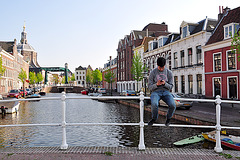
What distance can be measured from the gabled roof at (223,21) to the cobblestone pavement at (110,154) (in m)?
24.6

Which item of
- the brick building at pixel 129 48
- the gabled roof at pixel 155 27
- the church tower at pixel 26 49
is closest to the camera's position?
the brick building at pixel 129 48

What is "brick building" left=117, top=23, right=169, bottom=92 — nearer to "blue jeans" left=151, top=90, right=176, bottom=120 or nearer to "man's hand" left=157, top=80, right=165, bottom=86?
"blue jeans" left=151, top=90, right=176, bottom=120

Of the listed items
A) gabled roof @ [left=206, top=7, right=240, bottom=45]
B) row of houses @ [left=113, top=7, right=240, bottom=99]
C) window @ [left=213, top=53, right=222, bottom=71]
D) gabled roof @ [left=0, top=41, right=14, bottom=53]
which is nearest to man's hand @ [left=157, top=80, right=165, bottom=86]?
row of houses @ [left=113, top=7, right=240, bottom=99]

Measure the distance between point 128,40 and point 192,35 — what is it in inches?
1205

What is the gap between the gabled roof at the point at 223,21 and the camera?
25.1 m

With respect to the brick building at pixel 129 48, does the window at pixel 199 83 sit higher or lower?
lower

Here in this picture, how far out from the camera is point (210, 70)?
27031 millimetres

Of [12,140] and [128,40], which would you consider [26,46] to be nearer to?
[128,40]

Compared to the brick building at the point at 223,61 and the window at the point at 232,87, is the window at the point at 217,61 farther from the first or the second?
the window at the point at 232,87

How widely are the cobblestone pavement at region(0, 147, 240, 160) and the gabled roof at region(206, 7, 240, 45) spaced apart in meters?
24.6

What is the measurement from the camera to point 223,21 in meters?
26.8

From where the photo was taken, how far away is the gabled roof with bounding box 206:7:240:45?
25106mm

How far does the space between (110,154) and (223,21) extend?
2794 centimetres

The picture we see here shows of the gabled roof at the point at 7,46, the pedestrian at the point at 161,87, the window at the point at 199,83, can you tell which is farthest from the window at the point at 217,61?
the gabled roof at the point at 7,46
